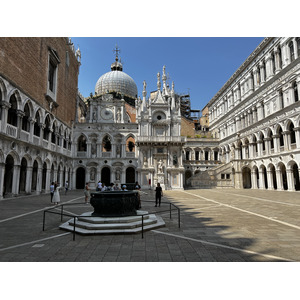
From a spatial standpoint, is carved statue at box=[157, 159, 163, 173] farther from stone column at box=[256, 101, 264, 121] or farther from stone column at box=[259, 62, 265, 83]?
stone column at box=[259, 62, 265, 83]

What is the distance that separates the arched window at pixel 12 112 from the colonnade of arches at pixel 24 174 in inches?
156

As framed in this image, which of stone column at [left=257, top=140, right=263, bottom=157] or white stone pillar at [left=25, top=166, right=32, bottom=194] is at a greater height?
stone column at [left=257, top=140, right=263, bottom=157]

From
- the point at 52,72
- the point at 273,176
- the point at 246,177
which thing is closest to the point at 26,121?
the point at 52,72

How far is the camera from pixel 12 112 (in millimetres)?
23141

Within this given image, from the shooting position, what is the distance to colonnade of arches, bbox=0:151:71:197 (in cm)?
2150

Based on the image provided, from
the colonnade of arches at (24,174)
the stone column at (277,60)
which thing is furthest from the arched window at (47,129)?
the stone column at (277,60)

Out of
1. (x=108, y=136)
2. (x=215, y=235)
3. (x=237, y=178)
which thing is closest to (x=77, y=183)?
(x=108, y=136)

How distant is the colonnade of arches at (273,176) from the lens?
27.4 metres

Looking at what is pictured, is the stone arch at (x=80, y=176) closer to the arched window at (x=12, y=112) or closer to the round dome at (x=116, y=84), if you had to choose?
the arched window at (x=12, y=112)

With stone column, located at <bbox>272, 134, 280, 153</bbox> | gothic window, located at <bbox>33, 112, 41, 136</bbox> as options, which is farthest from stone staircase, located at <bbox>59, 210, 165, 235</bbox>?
stone column, located at <bbox>272, 134, 280, 153</bbox>

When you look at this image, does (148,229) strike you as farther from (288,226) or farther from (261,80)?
(261,80)

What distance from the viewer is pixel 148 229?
805 centimetres

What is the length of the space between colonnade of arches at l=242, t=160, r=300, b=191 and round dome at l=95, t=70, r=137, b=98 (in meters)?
34.0

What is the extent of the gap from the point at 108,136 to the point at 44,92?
14.2m
